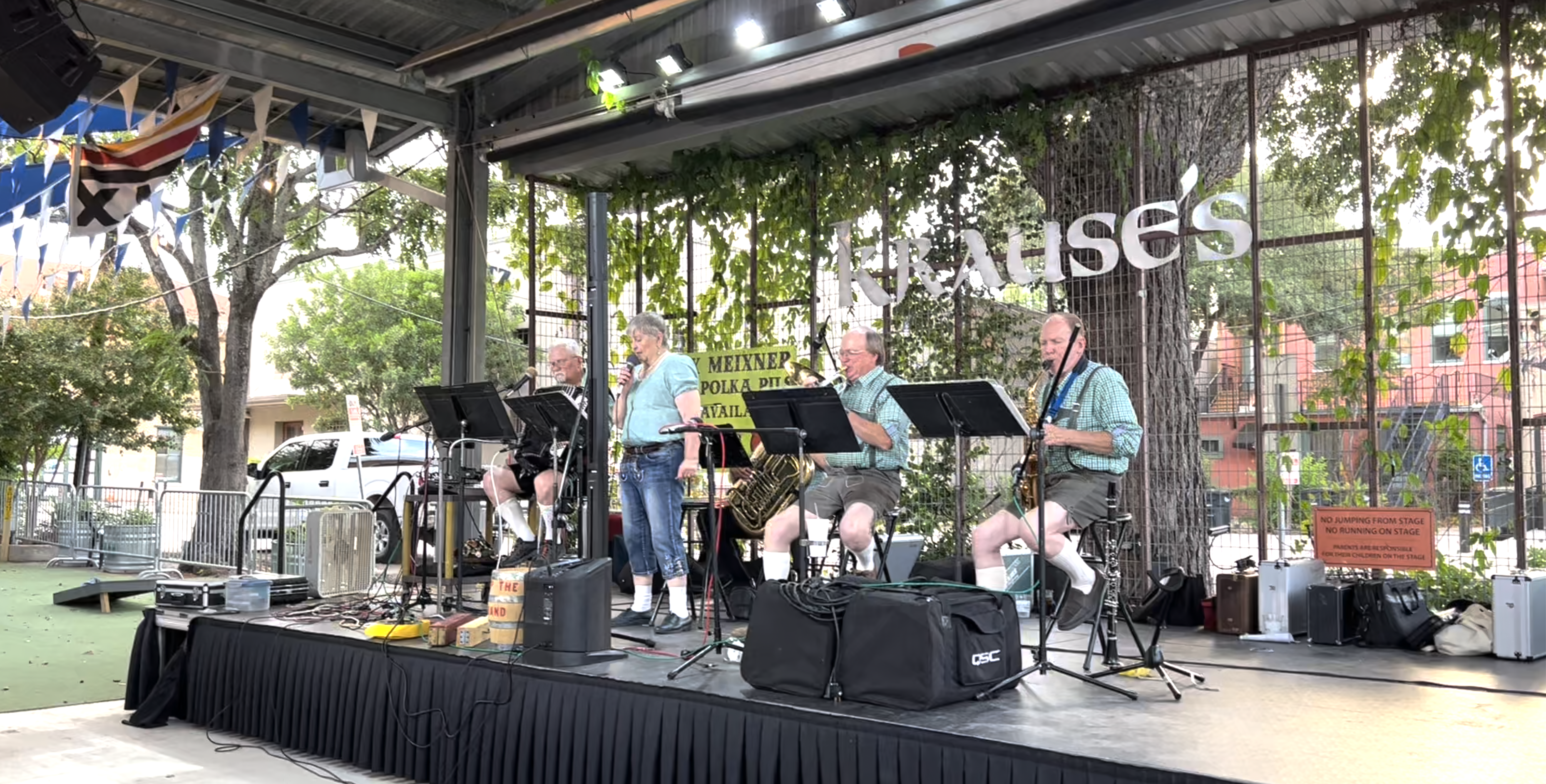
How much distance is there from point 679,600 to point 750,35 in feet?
12.7

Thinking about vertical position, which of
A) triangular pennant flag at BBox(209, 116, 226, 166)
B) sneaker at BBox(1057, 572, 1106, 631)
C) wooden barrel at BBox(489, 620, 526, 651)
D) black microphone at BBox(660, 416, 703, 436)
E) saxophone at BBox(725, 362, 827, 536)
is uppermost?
triangular pennant flag at BBox(209, 116, 226, 166)

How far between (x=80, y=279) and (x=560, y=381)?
1374 cm

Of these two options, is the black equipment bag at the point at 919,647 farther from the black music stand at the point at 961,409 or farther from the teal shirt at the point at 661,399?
the teal shirt at the point at 661,399

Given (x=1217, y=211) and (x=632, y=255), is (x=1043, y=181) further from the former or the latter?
(x=632, y=255)

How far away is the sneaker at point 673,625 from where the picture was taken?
578cm

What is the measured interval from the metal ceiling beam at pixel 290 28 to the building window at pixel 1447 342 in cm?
699

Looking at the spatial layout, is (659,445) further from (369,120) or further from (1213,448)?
(369,120)

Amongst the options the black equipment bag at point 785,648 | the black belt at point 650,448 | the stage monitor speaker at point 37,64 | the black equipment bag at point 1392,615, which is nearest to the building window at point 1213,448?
the black equipment bag at point 1392,615

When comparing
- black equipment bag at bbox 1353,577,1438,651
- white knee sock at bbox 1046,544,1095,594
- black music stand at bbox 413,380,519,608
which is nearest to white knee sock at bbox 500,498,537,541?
black music stand at bbox 413,380,519,608

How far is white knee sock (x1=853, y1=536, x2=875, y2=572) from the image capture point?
5641mm

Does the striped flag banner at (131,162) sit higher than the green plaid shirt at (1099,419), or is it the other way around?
the striped flag banner at (131,162)

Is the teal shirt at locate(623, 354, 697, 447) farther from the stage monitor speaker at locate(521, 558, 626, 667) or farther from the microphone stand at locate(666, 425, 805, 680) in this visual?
the stage monitor speaker at locate(521, 558, 626, 667)

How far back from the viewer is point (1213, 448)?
23.9 ft

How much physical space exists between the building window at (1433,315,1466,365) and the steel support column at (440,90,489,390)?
6.65 m
